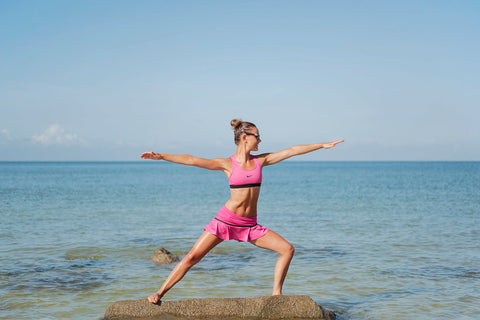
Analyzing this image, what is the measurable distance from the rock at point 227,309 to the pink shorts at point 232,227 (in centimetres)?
97

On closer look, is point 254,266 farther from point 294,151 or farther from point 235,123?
point 235,123

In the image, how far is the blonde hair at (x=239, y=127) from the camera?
20.6ft

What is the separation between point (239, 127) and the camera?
6.35 meters

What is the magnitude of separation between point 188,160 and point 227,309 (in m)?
2.20

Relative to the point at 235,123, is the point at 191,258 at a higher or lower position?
lower

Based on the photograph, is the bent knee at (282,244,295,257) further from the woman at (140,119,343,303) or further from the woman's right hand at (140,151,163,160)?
the woman's right hand at (140,151,163,160)

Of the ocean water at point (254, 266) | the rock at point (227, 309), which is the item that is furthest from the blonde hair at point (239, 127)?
the ocean water at point (254, 266)

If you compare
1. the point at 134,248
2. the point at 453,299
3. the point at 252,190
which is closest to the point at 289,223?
the point at 134,248

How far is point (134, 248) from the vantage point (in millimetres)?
13258

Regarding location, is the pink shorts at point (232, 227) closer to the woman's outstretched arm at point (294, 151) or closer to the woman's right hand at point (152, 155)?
the woman's outstretched arm at point (294, 151)

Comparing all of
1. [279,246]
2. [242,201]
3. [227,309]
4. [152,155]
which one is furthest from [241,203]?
[227,309]

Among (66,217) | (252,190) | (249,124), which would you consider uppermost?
(249,124)

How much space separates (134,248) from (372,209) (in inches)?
626

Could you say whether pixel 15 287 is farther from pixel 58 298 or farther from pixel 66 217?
pixel 66 217
